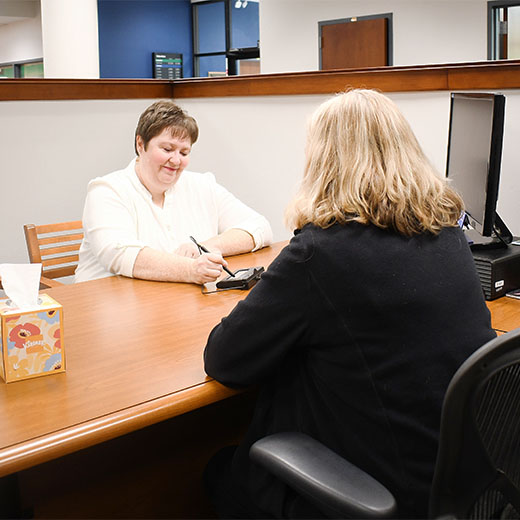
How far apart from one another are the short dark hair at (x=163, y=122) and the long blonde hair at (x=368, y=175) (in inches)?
42.1

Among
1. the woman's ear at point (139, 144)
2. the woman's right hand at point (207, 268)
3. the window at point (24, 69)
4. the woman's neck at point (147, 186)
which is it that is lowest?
the woman's right hand at point (207, 268)

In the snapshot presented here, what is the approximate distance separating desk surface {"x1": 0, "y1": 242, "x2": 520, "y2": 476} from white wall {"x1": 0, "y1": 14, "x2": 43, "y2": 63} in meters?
8.75

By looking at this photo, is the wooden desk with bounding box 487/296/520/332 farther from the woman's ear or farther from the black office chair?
the woman's ear

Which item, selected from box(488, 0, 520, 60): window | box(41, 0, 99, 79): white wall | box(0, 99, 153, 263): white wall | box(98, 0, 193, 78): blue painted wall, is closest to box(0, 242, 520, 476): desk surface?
box(0, 99, 153, 263): white wall

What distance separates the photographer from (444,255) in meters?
1.22

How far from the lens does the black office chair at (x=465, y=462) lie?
936mm

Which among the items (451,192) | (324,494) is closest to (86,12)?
(451,192)

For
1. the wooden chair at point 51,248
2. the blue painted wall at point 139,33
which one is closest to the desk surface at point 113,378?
the wooden chair at point 51,248

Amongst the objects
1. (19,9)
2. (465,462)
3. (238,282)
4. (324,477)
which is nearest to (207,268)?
(238,282)

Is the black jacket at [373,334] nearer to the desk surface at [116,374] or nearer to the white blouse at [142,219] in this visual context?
the desk surface at [116,374]

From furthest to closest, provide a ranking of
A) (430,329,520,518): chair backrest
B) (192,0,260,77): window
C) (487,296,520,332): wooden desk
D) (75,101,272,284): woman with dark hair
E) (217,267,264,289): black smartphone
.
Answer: (192,0,260,77): window → (75,101,272,284): woman with dark hair → (217,267,264,289): black smartphone → (487,296,520,332): wooden desk → (430,329,520,518): chair backrest

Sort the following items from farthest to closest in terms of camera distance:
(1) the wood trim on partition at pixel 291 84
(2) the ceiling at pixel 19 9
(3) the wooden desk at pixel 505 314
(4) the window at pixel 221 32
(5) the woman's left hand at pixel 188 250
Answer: (4) the window at pixel 221 32 → (2) the ceiling at pixel 19 9 → (1) the wood trim on partition at pixel 291 84 → (5) the woman's left hand at pixel 188 250 → (3) the wooden desk at pixel 505 314

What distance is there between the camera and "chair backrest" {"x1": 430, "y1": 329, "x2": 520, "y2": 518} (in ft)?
3.04

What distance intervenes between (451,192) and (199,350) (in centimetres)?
60
